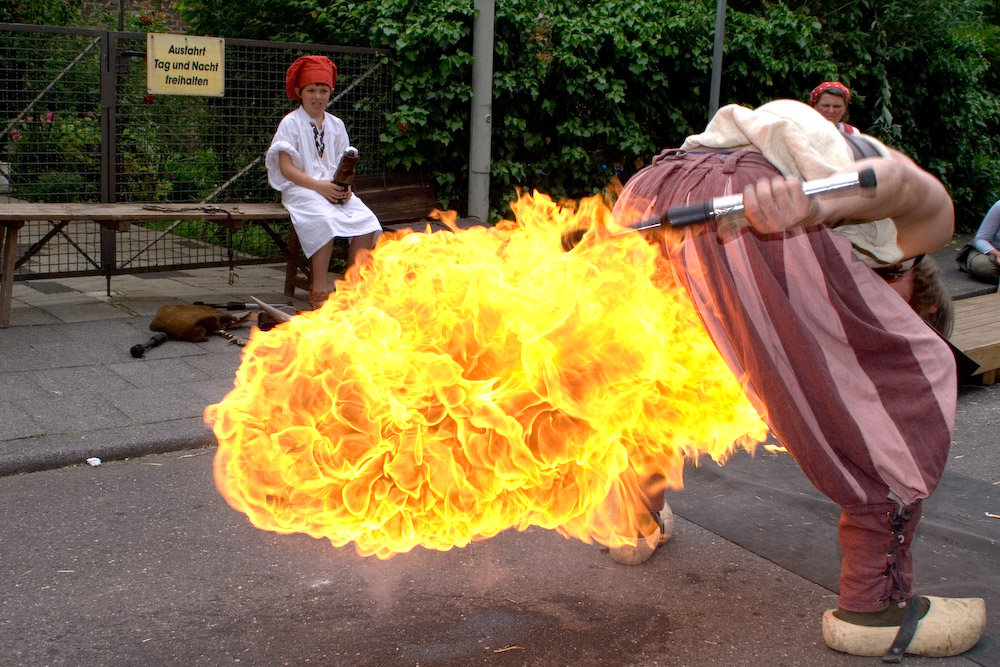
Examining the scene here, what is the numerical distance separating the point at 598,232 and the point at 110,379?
351 centimetres

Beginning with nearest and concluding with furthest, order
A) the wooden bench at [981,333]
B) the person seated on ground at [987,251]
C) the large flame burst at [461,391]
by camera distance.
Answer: the large flame burst at [461,391] → the wooden bench at [981,333] → the person seated on ground at [987,251]

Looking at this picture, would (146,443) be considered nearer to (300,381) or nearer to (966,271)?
(300,381)

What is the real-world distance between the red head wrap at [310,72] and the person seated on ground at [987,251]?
589cm

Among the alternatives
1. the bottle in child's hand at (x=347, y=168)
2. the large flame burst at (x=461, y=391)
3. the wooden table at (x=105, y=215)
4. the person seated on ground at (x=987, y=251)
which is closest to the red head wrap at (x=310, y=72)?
the bottle in child's hand at (x=347, y=168)

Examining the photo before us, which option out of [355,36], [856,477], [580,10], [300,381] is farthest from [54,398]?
[580,10]

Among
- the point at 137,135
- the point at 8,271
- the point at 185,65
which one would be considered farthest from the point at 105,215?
the point at 185,65

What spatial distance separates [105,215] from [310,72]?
1731mm

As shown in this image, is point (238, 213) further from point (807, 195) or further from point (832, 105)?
point (807, 195)

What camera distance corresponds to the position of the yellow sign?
Result: 7.38 metres

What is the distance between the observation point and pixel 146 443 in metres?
4.55

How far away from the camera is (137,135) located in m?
7.69

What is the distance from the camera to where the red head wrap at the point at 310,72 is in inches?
278

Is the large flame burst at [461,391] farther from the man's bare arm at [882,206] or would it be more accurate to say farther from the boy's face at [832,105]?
the boy's face at [832,105]

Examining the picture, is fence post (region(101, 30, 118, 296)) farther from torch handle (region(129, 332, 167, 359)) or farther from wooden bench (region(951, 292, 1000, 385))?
wooden bench (region(951, 292, 1000, 385))
